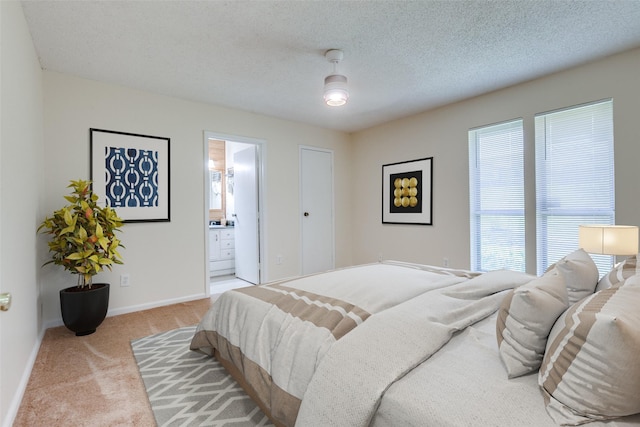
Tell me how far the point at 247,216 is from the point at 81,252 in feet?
7.71

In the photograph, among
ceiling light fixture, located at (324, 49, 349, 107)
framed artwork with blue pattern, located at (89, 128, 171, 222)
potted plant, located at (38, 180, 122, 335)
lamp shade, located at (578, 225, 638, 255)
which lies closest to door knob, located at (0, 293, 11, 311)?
potted plant, located at (38, 180, 122, 335)

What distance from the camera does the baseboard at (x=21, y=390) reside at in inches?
61.3

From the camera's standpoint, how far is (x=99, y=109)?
10.6 ft

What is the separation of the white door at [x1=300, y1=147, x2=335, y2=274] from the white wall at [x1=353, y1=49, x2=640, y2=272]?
19.7 inches

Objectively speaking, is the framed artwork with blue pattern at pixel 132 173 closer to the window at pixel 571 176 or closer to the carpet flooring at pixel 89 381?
the carpet flooring at pixel 89 381

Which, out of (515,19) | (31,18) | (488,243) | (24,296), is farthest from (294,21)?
(488,243)

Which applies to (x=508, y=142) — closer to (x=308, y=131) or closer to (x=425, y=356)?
(x=308, y=131)

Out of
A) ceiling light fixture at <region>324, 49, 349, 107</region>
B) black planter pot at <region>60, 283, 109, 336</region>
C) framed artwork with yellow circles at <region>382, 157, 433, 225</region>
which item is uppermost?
ceiling light fixture at <region>324, 49, 349, 107</region>

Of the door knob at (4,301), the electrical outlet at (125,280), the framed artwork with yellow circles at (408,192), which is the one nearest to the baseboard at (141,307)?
the electrical outlet at (125,280)

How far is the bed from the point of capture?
0.80 metres

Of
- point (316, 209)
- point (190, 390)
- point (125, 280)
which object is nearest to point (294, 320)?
point (190, 390)

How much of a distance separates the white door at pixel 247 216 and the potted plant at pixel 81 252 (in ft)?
6.63

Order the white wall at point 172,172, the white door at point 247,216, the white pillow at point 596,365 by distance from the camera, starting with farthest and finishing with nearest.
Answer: the white door at point 247,216 < the white wall at point 172,172 < the white pillow at point 596,365

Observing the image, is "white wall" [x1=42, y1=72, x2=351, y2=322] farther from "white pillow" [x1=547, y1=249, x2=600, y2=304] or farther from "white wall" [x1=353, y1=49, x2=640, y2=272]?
"white pillow" [x1=547, y1=249, x2=600, y2=304]
